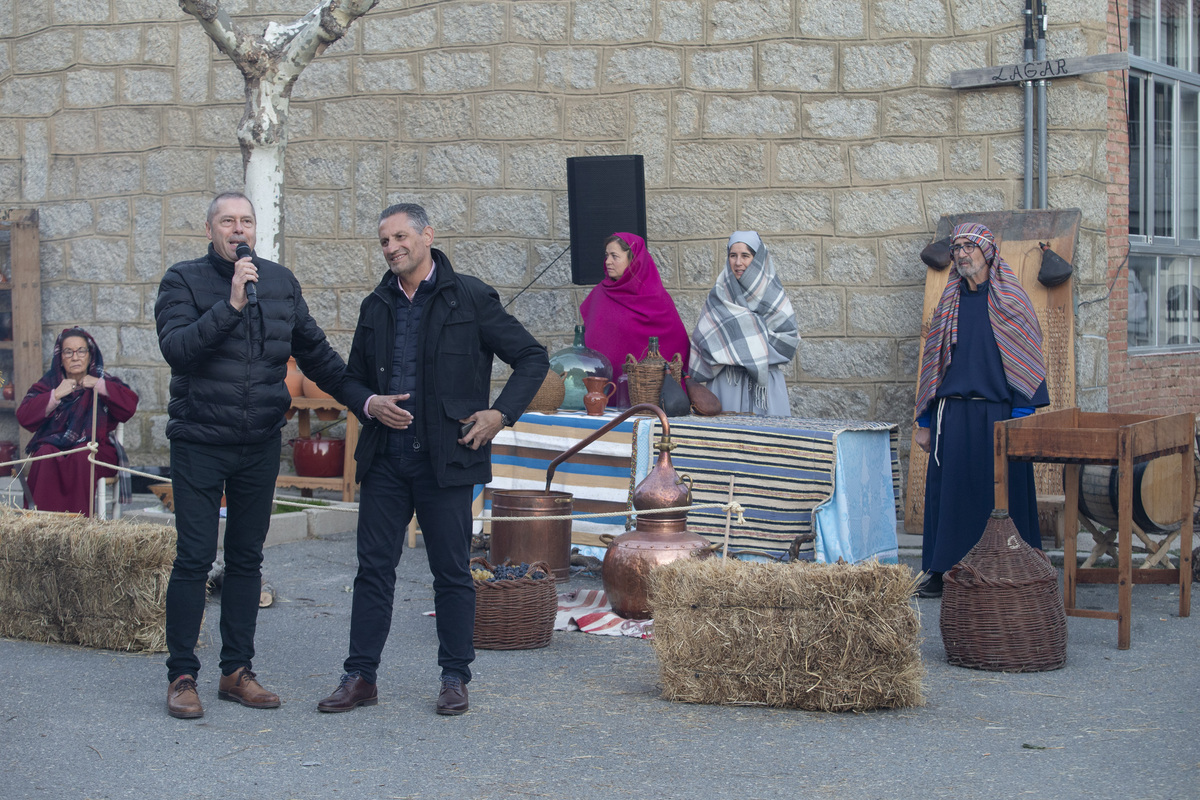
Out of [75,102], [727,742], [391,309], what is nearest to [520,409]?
[391,309]

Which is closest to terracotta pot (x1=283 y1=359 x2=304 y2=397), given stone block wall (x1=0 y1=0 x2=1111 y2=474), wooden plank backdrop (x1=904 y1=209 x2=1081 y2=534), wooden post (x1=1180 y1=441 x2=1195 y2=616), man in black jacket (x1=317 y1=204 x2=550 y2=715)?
stone block wall (x1=0 y1=0 x2=1111 y2=474)

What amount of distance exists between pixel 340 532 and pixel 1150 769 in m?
5.97

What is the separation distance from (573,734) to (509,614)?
53.1 inches

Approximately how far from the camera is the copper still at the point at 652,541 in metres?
5.85

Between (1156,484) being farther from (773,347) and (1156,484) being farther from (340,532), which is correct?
(340,532)

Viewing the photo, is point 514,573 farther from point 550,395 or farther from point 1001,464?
point 1001,464

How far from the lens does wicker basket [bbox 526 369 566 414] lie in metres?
7.50

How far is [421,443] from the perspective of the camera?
14.8 feet

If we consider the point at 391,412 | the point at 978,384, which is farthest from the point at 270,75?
the point at 978,384

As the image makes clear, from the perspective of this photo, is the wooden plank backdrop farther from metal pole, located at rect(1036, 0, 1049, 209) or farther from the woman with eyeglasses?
the woman with eyeglasses

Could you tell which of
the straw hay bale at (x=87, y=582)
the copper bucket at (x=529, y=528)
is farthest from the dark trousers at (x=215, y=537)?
the copper bucket at (x=529, y=528)

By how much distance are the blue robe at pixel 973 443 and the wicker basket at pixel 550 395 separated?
2254 millimetres

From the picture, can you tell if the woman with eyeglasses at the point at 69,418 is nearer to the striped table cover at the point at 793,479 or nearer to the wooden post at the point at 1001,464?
the striped table cover at the point at 793,479

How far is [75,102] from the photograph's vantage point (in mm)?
10844
